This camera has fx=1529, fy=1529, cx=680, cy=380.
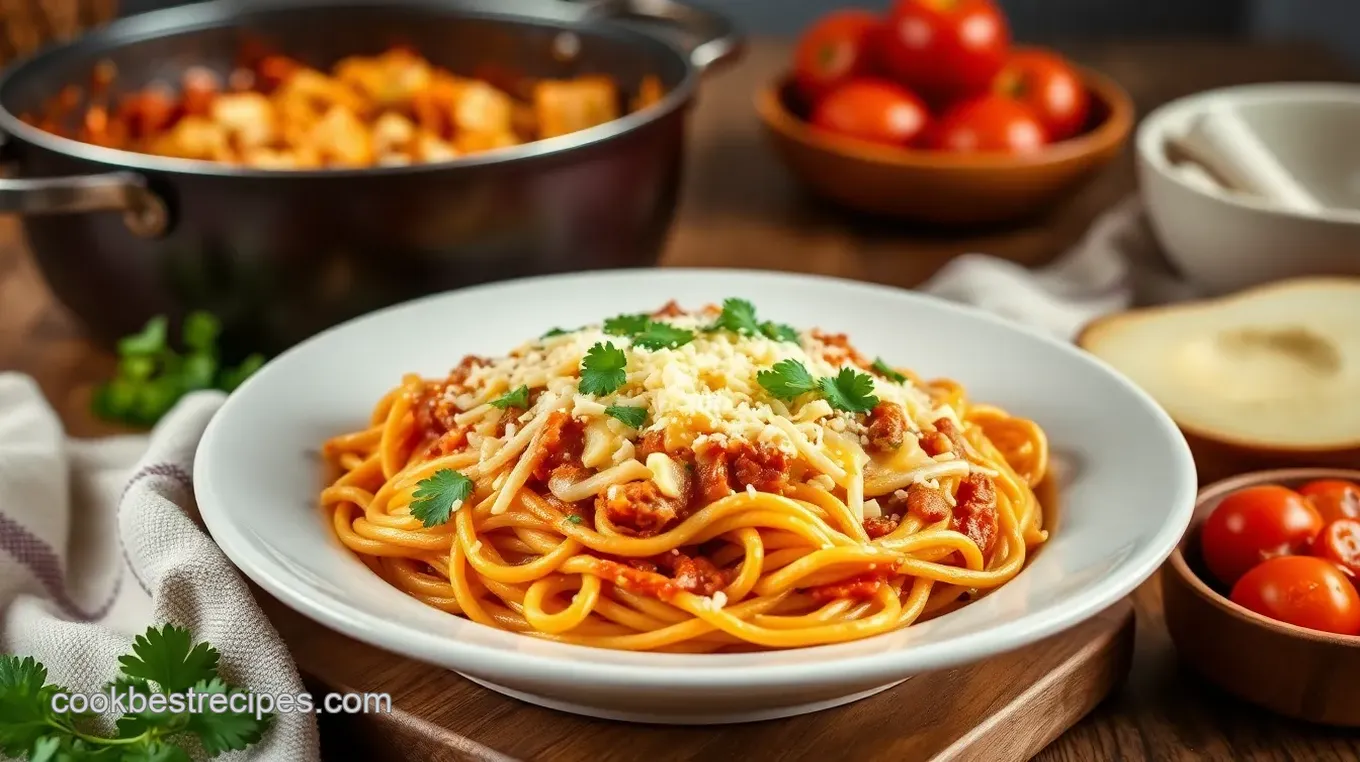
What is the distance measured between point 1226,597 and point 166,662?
160 cm

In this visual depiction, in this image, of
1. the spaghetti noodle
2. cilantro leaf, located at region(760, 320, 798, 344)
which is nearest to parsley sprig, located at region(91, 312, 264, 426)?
the spaghetti noodle

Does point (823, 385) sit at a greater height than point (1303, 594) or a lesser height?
greater

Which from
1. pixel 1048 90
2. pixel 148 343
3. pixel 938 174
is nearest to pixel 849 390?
pixel 148 343

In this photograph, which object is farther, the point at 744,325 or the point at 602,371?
the point at 744,325

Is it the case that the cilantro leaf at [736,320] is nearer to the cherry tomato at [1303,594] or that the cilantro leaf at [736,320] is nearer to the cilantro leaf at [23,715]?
the cherry tomato at [1303,594]

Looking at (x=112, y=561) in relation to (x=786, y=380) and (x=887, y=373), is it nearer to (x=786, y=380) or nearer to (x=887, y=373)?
(x=786, y=380)

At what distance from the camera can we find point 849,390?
7.62ft

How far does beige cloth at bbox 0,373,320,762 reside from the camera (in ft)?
7.27

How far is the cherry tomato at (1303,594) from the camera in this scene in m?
2.23

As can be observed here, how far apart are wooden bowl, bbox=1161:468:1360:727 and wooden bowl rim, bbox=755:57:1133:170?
78.2 inches

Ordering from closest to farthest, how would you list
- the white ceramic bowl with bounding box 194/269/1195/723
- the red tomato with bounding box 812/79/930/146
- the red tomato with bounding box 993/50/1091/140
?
1. the white ceramic bowl with bounding box 194/269/1195/723
2. the red tomato with bounding box 812/79/930/146
3. the red tomato with bounding box 993/50/1091/140

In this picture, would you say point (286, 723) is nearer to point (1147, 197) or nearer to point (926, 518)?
point (926, 518)

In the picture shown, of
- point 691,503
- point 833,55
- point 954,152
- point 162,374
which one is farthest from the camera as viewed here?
point 833,55

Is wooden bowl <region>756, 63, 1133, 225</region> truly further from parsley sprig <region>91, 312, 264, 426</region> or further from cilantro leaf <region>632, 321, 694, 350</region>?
cilantro leaf <region>632, 321, 694, 350</region>
